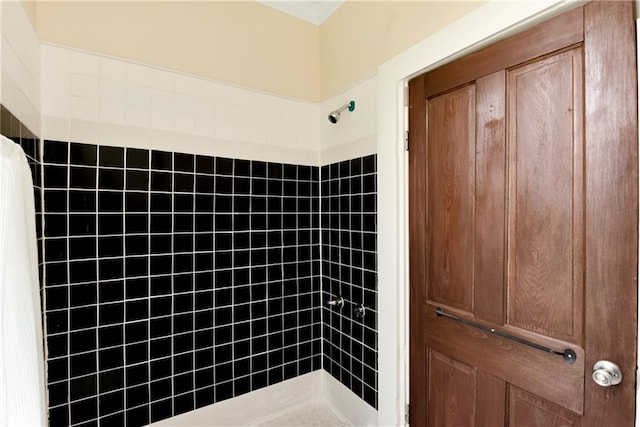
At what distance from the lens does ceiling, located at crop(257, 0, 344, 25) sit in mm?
1803

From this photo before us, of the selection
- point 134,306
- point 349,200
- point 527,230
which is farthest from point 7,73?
point 527,230

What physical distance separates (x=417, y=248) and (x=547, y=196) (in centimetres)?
54

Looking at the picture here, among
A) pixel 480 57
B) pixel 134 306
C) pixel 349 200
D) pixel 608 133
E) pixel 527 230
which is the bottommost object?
pixel 134 306

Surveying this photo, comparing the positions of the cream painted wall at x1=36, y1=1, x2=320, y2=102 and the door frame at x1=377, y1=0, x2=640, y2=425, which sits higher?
the cream painted wall at x1=36, y1=1, x2=320, y2=102

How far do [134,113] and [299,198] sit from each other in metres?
0.97

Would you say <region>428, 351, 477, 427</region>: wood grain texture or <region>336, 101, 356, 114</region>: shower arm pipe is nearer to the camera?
<region>428, 351, 477, 427</region>: wood grain texture

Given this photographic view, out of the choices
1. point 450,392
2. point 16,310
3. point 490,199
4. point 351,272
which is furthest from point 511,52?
point 16,310

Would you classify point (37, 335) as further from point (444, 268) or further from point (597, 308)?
point (597, 308)

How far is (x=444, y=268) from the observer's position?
129cm

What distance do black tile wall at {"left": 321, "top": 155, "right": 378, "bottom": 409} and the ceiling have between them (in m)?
0.94

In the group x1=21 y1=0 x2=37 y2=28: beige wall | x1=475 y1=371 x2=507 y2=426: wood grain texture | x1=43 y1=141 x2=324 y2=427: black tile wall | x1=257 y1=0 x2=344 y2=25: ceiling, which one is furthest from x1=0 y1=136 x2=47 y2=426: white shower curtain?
x1=257 y1=0 x2=344 y2=25: ceiling

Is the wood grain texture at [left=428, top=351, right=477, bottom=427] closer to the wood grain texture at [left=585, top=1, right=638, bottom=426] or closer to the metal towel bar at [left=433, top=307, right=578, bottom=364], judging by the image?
the metal towel bar at [left=433, top=307, right=578, bottom=364]

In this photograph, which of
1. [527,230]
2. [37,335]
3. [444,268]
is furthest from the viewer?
[444,268]

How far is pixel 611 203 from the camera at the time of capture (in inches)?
33.8
